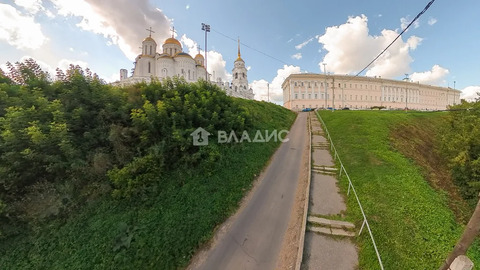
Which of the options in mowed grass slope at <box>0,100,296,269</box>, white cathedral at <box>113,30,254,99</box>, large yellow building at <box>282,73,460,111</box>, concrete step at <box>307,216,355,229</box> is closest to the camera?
mowed grass slope at <box>0,100,296,269</box>

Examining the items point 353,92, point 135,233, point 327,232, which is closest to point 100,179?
point 135,233

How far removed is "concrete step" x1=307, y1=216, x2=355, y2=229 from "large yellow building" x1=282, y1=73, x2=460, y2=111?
4904 centimetres

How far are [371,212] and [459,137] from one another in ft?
28.4

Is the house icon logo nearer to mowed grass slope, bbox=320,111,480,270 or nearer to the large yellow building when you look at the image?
mowed grass slope, bbox=320,111,480,270

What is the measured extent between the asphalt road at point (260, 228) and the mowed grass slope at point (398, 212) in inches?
90.7

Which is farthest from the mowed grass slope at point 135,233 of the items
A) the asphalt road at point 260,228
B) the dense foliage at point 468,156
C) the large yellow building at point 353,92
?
the large yellow building at point 353,92

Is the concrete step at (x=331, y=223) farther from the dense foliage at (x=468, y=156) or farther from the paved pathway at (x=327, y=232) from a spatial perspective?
the dense foliage at (x=468, y=156)

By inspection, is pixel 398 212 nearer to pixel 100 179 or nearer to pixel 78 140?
pixel 100 179

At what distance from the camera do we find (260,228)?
6277mm

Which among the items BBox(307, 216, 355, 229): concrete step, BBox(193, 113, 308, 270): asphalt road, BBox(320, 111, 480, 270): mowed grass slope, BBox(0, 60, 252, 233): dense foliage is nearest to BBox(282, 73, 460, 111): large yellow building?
BBox(320, 111, 480, 270): mowed grass slope

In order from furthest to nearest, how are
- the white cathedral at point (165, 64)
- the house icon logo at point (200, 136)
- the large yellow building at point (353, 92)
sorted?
the large yellow building at point (353, 92)
the white cathedral at point (165, 64)
the house icon logo at point (200, 136)

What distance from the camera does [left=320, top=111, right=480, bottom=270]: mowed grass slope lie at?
15.4 ft

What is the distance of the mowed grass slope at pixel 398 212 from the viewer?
15.4 ft

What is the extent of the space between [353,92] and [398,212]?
71.0m
